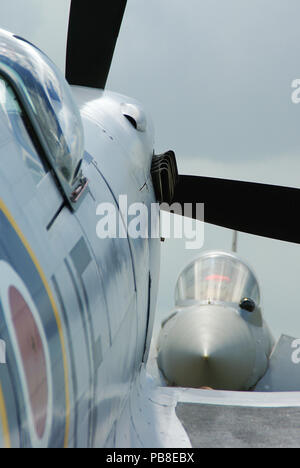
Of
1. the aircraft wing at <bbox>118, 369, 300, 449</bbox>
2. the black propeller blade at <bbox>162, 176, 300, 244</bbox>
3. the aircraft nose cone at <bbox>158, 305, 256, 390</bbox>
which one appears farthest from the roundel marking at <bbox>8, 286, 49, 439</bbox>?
the aircraft nose cone at <bbox>158, 305, 256, 390</bbox>

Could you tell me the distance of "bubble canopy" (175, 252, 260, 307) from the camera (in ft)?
37.2

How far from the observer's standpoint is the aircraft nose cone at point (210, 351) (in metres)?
9.98

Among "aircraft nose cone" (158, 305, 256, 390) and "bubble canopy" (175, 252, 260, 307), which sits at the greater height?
"bubble canopy" (175, 252, 260, 307)

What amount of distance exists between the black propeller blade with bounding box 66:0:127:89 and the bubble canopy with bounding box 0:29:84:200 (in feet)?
12.4

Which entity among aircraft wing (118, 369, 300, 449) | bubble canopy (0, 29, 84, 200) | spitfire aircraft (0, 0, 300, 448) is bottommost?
aircraft wing (118, 369, 300, 449)

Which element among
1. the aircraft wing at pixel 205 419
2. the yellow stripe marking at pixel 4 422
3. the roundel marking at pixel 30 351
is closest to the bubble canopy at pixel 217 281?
the aircraft wing at pixel 205 419

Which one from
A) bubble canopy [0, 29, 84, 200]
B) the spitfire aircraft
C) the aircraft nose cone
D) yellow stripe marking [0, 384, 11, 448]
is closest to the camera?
yellow stripe marking [0, 384, 11, 448]

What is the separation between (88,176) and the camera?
11.9 feet

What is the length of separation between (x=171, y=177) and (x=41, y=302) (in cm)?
451

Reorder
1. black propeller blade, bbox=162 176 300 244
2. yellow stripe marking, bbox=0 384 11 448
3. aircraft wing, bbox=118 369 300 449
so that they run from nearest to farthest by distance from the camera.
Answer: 1. yellow stripe marking, bbox=0 384 11 448
2. aircraft wing, bbox=118 369 300 449
3. black propeller blade, bbox=162 176 300 244

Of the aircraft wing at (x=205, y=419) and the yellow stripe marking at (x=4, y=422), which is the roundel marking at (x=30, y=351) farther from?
the aircraft wing at (x=205, y=419)

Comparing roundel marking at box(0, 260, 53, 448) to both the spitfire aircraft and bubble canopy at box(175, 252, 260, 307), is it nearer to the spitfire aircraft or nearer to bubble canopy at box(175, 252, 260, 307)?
the spitfire aircraft
